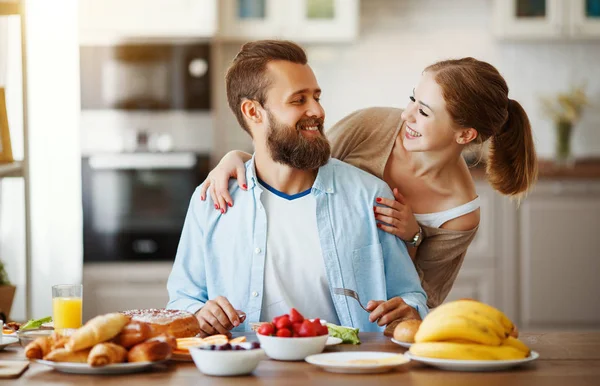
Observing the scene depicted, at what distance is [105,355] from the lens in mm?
1544

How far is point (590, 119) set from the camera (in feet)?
18.7

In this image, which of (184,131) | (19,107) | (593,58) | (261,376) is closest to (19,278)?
(19,107)

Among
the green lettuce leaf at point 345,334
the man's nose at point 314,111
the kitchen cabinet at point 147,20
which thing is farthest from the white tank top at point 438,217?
the kitchen cabinet at point 147,20

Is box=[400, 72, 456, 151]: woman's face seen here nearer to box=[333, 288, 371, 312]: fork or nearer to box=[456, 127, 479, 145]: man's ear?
box=[456, 127, 479, 145]: man's ear

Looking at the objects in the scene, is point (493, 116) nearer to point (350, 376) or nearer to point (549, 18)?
point (350, 376)

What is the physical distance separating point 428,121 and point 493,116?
188 millimetres

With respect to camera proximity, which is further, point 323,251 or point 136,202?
point 136,202

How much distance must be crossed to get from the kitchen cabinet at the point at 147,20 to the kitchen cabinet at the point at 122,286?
49.8 inches

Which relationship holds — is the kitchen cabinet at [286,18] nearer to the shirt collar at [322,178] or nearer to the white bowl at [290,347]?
the shirt collar at [322,178]

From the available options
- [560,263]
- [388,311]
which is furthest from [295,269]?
[560,263]

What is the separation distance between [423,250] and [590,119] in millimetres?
3465

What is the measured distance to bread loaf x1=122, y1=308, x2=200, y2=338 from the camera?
1.76 meters

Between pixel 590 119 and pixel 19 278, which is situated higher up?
pixel 590 119

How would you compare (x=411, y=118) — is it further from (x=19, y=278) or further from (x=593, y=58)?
(x=593, y=58)
